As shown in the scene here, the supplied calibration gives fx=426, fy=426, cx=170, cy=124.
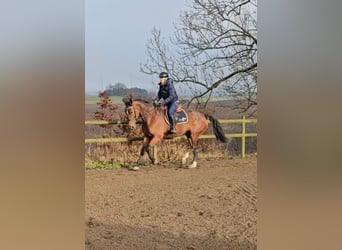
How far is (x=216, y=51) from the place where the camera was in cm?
205

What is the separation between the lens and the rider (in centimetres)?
203

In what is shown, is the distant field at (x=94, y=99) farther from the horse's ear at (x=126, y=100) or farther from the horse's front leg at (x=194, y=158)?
the horse's front leg at (x=194, y=158)

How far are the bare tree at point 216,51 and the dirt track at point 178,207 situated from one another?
0.36 m

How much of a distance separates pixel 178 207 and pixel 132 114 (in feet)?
1.64

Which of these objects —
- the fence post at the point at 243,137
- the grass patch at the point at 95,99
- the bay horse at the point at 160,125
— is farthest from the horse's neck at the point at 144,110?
the fence post at the point at 243,137

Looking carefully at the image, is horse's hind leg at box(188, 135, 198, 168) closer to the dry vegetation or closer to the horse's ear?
the dry vegetation

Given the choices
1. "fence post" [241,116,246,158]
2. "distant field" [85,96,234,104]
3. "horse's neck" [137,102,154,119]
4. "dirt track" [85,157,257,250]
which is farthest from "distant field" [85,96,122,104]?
"fence post" [241,116,246,158]

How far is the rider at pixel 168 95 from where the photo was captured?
203 centimetres

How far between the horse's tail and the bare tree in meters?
0.09

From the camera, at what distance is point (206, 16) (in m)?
2.04

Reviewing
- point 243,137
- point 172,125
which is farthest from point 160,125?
point 243,137
